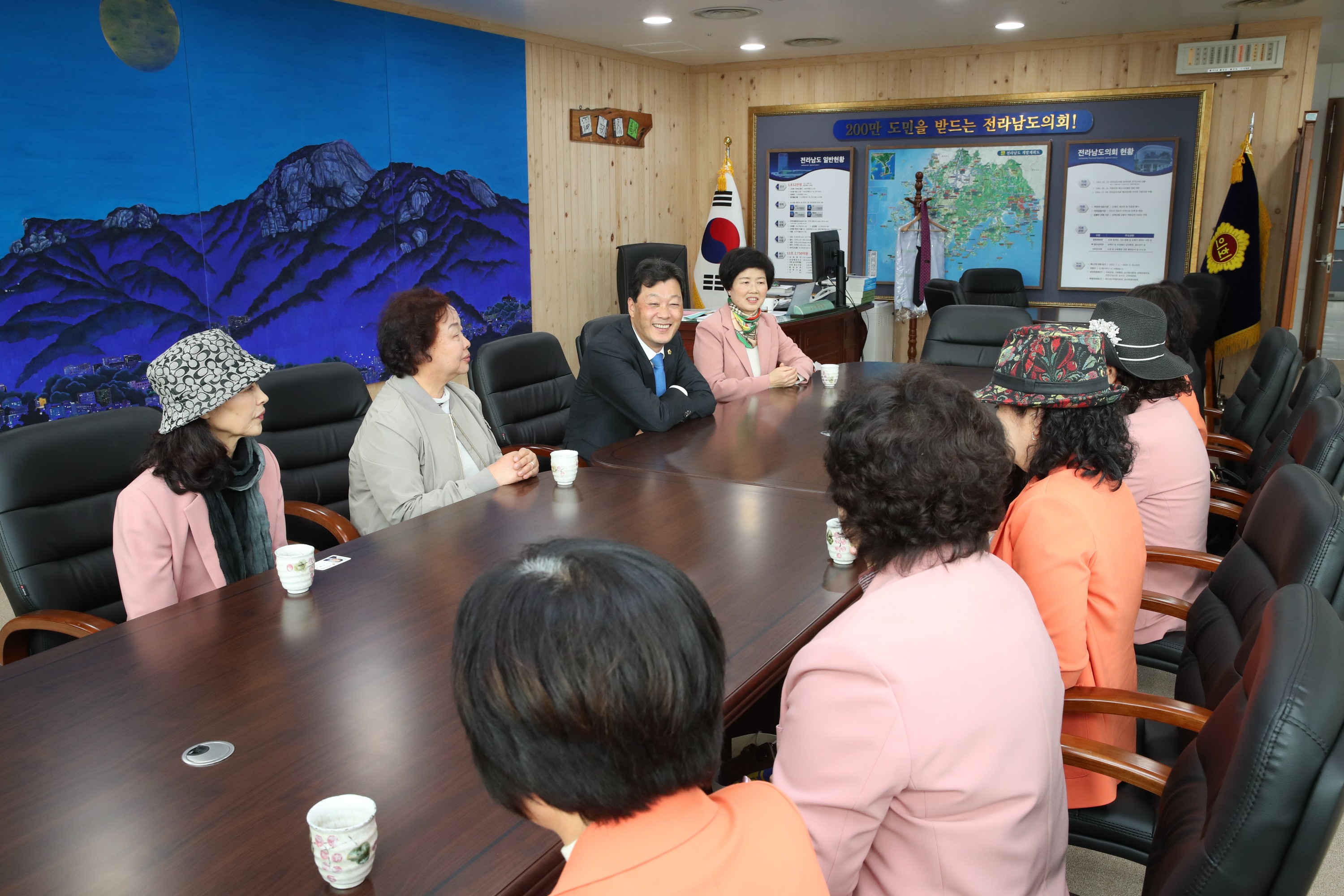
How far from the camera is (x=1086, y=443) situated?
183 cm

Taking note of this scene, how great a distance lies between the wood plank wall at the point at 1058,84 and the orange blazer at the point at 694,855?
7317 mm

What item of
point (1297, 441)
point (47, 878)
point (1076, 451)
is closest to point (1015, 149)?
point (1297, 441)

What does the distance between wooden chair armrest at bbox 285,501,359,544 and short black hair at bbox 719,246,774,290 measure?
210cm

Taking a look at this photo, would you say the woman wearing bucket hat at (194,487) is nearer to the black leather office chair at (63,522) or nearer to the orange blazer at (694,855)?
the black leather office chair at (63,522)

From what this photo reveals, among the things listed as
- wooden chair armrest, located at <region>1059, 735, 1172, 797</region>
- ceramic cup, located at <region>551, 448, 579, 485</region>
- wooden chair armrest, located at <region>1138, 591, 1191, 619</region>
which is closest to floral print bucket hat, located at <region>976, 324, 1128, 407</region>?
wooden chair armrest, located at <region>1138, 591, 1191, 619</region>

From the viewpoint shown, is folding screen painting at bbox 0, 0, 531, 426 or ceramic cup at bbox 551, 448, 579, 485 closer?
ceramic cup at bbox 551, 448, 579, 485

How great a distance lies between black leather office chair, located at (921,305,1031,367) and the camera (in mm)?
4707

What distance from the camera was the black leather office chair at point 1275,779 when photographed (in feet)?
3.36

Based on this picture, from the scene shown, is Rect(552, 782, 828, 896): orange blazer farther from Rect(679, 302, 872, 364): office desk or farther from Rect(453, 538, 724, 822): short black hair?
Rect(679, 302, 872, 364): office desk

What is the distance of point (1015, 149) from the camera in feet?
24.1

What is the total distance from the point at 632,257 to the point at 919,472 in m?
6.15

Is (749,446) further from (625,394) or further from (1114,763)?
(1114,763)

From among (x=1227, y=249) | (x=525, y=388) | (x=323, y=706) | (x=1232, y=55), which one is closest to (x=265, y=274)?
(x=525, y=388)

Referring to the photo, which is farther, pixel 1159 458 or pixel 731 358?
pixel 731 358
